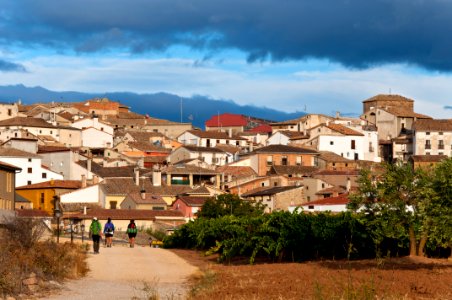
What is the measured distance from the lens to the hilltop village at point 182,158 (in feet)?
288

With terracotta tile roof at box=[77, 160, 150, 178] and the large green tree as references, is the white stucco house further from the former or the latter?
the large green tree

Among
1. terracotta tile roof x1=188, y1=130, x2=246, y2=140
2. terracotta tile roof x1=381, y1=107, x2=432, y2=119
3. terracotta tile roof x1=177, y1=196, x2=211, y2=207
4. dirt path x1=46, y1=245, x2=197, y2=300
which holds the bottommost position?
dirt path x1=46, y1=245, x2=197, y2=300

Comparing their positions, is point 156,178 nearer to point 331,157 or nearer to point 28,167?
point 28,167

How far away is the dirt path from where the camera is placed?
2347 cm

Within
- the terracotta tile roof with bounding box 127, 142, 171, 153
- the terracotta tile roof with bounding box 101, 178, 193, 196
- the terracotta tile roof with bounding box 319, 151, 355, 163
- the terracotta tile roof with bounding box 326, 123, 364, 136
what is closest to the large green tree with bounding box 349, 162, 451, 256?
the terracotta tile roof with bounding box 101, 178, 193, 196

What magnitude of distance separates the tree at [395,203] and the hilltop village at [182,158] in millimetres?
26559

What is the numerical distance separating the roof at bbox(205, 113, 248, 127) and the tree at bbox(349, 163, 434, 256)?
14045cm

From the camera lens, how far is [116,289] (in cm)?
2461

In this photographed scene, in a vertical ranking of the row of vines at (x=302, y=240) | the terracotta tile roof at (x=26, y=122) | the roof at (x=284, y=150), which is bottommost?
the row of vines at (x=302, y=240)

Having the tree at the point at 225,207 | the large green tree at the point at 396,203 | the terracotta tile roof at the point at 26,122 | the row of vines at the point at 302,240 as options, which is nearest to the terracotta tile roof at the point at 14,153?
the terracotta tile roof at the point at 26,122

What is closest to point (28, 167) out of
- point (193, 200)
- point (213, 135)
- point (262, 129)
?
point (193, 200)

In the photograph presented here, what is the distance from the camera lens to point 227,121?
174 m

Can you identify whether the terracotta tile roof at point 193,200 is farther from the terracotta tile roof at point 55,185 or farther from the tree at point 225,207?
the terracotta tile roof at point 55,185

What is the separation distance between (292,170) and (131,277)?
8746 centimetres
